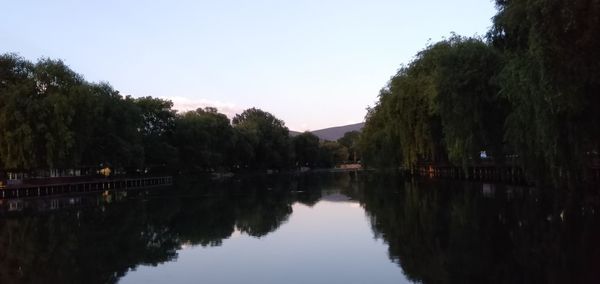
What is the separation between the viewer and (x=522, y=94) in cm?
1998

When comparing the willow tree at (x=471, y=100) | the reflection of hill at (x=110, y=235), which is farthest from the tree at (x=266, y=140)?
the willow tree at (x=471, y=100)

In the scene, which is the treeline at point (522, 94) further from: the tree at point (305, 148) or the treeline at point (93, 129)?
the tree at point (305, 148)

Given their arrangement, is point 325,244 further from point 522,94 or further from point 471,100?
point 471,100

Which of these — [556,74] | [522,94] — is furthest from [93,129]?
[556,74]

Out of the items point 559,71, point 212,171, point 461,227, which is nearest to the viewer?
point 559,71

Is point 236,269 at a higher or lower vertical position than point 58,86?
lower

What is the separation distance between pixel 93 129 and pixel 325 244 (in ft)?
147

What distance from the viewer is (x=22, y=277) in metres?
15.9

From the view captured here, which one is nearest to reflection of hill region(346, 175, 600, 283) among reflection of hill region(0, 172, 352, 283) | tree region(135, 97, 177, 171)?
reflection of hill region(0, 172, 352, 283)

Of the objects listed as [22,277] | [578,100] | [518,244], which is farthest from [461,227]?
[22,277]

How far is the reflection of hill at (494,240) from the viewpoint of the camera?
13.9 metres

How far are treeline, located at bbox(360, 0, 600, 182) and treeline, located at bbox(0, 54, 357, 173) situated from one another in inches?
1066

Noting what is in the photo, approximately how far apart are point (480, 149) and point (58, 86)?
36.9m

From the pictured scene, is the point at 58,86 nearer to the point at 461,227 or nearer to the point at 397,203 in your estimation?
the point at 397,203
